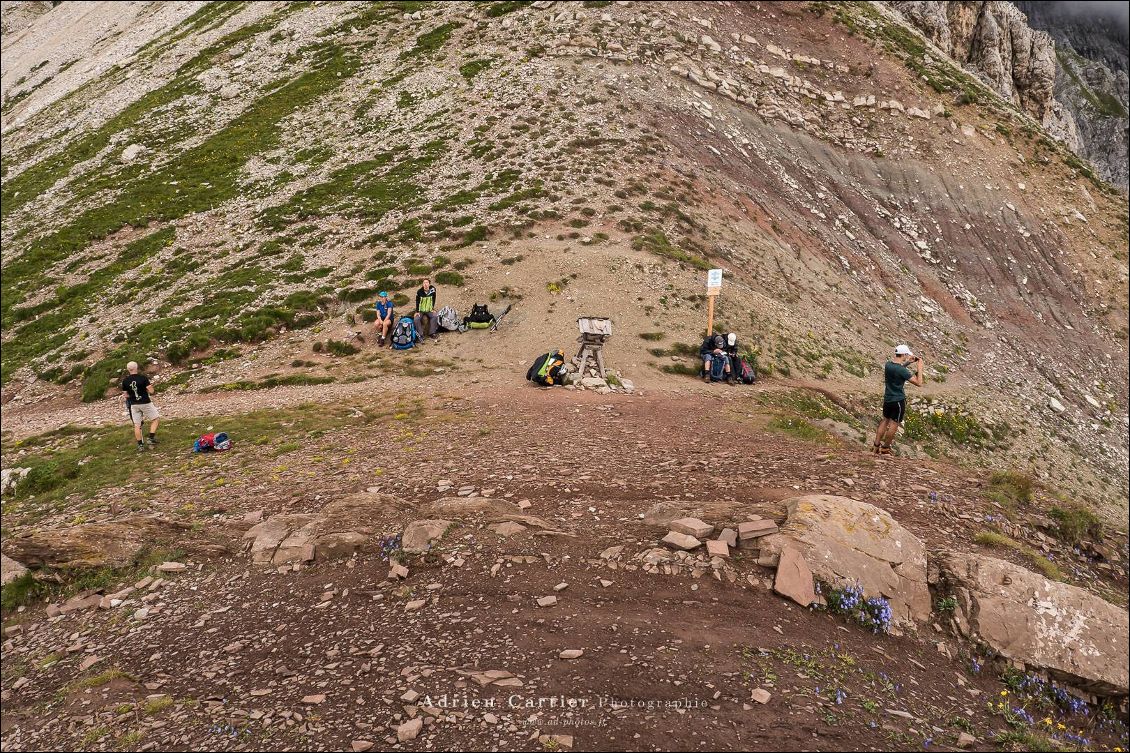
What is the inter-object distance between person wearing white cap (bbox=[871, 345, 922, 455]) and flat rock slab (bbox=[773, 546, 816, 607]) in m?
8.38

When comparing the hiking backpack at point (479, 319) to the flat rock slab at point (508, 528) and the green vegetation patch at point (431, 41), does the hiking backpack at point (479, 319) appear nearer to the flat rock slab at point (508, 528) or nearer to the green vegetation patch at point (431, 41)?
the flat rock slab at point (508, 528)

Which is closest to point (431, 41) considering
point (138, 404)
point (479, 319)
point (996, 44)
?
point (479, 319)

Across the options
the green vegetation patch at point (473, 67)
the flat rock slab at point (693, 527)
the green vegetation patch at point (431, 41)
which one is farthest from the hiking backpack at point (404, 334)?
the green vegetation patch at point (431, 41)

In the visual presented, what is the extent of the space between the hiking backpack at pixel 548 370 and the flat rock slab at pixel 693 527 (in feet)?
33.7

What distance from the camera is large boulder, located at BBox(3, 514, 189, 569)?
1037 centimetres

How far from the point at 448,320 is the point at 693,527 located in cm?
1629

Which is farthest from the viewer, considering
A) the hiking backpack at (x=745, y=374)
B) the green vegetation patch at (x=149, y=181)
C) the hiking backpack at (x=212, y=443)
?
the green vegetation patch at (x=149, y=181)

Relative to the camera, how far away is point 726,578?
900 cm

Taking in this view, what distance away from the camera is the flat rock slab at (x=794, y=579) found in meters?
8.70

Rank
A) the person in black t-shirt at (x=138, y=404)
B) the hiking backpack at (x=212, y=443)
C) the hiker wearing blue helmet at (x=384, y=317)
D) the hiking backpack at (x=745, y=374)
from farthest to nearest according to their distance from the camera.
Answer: the hiker wearing blue helmet at (x=384, y=317) → the hiking backpack at (x=745, y=374) → the person in black t-shirt at (x=138, y=404) → the hiking backpack at (x=212, y=443)

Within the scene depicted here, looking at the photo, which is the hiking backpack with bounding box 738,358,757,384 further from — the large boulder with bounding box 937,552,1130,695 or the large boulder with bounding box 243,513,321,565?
the large boulder with bounding box 243,513,321,565

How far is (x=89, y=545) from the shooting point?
1062cm

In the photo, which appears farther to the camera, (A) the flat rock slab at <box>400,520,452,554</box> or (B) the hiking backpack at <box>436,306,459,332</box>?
(B) the hiking backpack at <box>436,306,459,332</box>

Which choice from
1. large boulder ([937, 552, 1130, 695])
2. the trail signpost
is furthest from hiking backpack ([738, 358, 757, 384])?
large boulder ([937, 552, 1130, 695])
